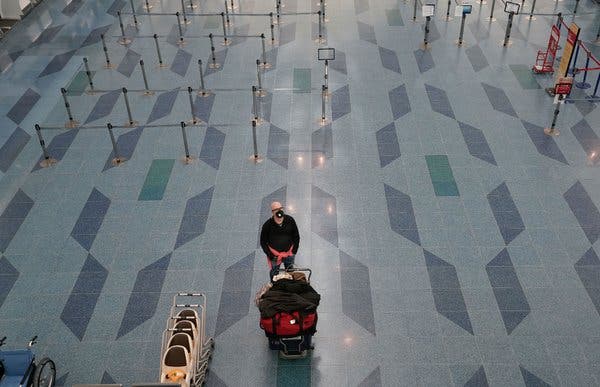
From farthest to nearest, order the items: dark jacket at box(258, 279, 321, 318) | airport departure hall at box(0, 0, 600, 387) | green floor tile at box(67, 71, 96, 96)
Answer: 1. green floor tile at box(67, 71, 96, 96)
2. airport departure hall at box(0, 0, 600, 387)
3. dark jacket at box(258, 279, 321, 318)

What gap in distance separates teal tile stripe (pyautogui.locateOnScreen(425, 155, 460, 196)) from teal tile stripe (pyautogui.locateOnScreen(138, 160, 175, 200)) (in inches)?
154

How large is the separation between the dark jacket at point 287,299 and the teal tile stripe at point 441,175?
3247mm

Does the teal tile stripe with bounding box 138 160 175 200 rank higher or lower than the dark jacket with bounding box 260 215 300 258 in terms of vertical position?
lower

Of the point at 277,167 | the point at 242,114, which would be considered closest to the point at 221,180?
the point at 277,167

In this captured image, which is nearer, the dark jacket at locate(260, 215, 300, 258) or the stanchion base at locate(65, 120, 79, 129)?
the dark jacket at locate(260, 215, 300, 258)

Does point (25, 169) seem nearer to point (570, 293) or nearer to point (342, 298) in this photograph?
point (342, 298)

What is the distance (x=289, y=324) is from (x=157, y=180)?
12.6 ft

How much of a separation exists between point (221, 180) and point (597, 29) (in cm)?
890

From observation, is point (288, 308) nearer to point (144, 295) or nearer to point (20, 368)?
point (144, 295)

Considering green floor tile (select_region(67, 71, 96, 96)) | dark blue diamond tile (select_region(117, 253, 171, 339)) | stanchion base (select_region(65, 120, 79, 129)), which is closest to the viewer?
dark blue diamond tile (select_region(117, 253, 171, 339))

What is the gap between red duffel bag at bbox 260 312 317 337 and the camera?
529 cm

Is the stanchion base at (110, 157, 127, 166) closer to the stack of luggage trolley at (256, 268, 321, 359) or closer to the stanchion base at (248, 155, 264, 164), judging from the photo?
the stanchion base at (248, 155, 264, 164)

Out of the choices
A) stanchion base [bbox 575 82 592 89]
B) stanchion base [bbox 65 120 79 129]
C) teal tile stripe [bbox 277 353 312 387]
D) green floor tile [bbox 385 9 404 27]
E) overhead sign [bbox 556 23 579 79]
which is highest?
overhead sign [bbox 556 23 579 79]

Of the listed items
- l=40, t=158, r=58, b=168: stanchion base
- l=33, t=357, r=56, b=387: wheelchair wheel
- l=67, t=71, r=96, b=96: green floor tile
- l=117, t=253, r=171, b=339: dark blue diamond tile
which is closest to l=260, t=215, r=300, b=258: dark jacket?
l=117, t=253, r=171, b=339: dark blue diamond tile
